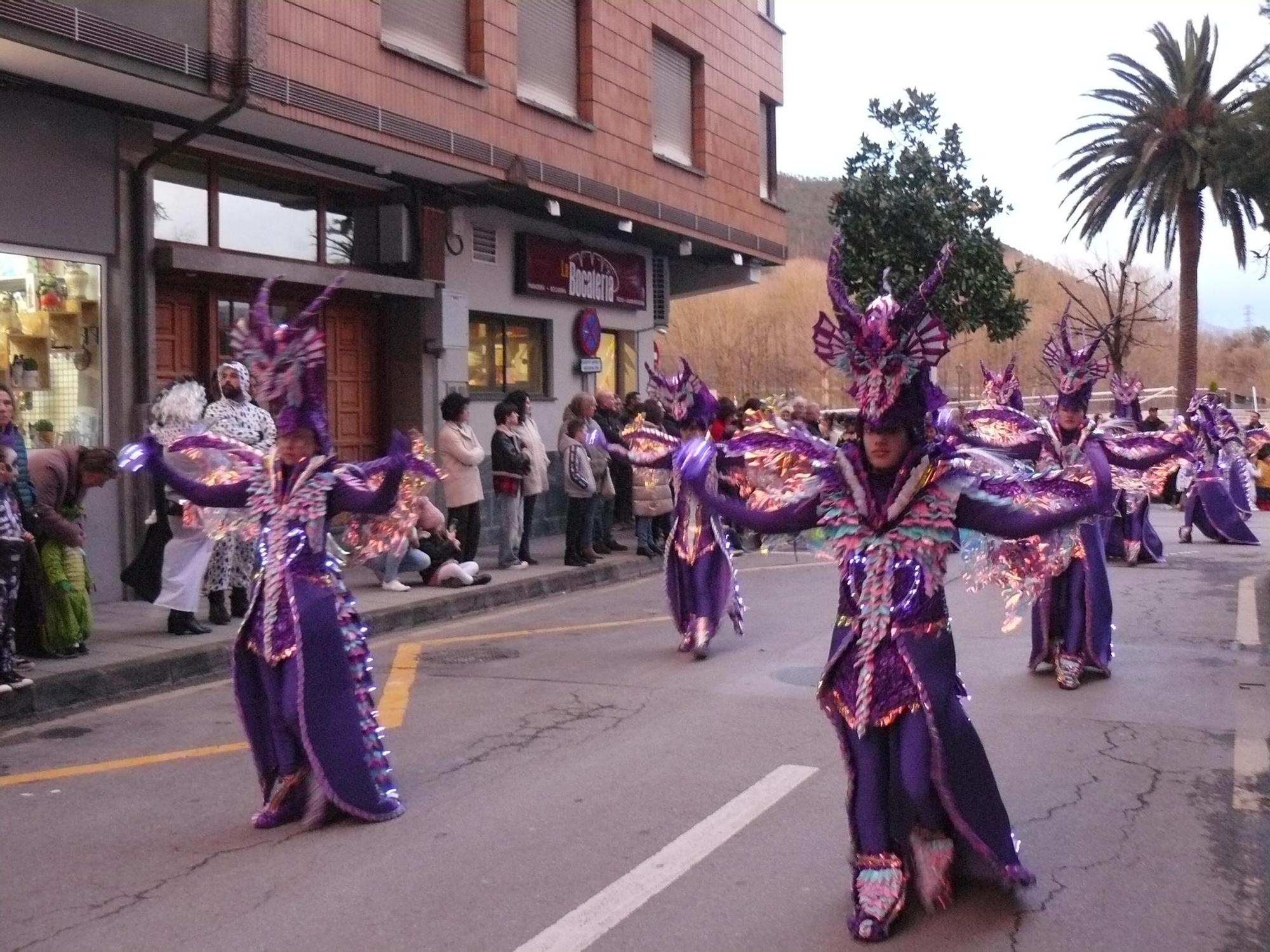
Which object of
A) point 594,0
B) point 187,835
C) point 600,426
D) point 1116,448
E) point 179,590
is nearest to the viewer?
point 187,835

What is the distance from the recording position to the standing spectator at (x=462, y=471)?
12.9m

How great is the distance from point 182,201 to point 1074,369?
26.8 ft

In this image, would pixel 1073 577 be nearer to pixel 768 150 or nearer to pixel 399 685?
pixel 399 685

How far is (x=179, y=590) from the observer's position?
963 centimetres

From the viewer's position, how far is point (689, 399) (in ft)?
30.6

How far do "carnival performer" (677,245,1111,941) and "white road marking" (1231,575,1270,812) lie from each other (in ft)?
6.38

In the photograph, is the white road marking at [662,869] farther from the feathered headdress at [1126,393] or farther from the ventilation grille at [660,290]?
the ventilation grille at [660,290]

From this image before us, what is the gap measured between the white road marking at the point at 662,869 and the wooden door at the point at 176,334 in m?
7.99

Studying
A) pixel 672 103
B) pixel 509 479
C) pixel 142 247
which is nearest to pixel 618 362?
pixel 672 103

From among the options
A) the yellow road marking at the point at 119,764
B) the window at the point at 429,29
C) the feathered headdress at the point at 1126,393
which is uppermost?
the window at the point at 429,29

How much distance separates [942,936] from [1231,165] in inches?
624

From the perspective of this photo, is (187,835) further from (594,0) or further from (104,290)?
(594,0)

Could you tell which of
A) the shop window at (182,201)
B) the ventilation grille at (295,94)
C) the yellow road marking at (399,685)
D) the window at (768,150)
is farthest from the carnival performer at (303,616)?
the window at (768,150)

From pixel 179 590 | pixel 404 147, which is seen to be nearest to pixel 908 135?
pixel 404 147
